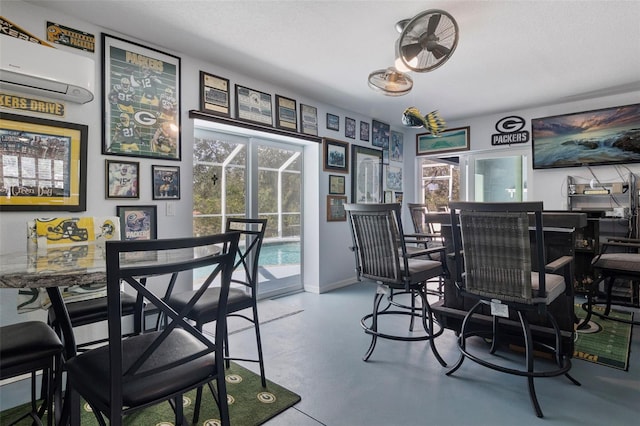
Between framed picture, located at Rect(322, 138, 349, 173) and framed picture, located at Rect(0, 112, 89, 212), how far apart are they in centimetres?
276

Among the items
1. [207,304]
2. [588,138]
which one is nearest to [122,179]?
[207,304]

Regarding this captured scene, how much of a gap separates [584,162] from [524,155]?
73cm

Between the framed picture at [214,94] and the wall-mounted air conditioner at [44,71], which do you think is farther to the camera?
the framed picture at [214,94]

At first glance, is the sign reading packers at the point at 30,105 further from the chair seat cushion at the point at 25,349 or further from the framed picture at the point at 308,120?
the framed picture at the point at 308,120

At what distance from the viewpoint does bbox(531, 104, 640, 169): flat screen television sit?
411 cm

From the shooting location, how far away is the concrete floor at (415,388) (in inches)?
71.7

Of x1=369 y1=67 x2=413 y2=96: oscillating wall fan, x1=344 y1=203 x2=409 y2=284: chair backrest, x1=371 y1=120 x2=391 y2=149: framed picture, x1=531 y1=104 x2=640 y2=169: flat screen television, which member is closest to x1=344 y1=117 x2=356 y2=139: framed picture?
x1=371 y1=120 x2=391 y2=149: framed picture

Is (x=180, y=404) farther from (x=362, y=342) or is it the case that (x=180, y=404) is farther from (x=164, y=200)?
(x=164, y=200)

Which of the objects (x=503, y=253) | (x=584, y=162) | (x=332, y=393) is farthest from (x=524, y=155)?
(x=332, y=393)

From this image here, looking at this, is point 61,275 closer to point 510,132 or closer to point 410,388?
point 410,388

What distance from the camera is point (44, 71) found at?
212 centimetres

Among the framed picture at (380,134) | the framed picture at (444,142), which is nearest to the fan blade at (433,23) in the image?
the framed picture at (380,134)

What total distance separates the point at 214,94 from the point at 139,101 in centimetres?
75

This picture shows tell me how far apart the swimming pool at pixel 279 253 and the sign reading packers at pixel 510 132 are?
3.44m
